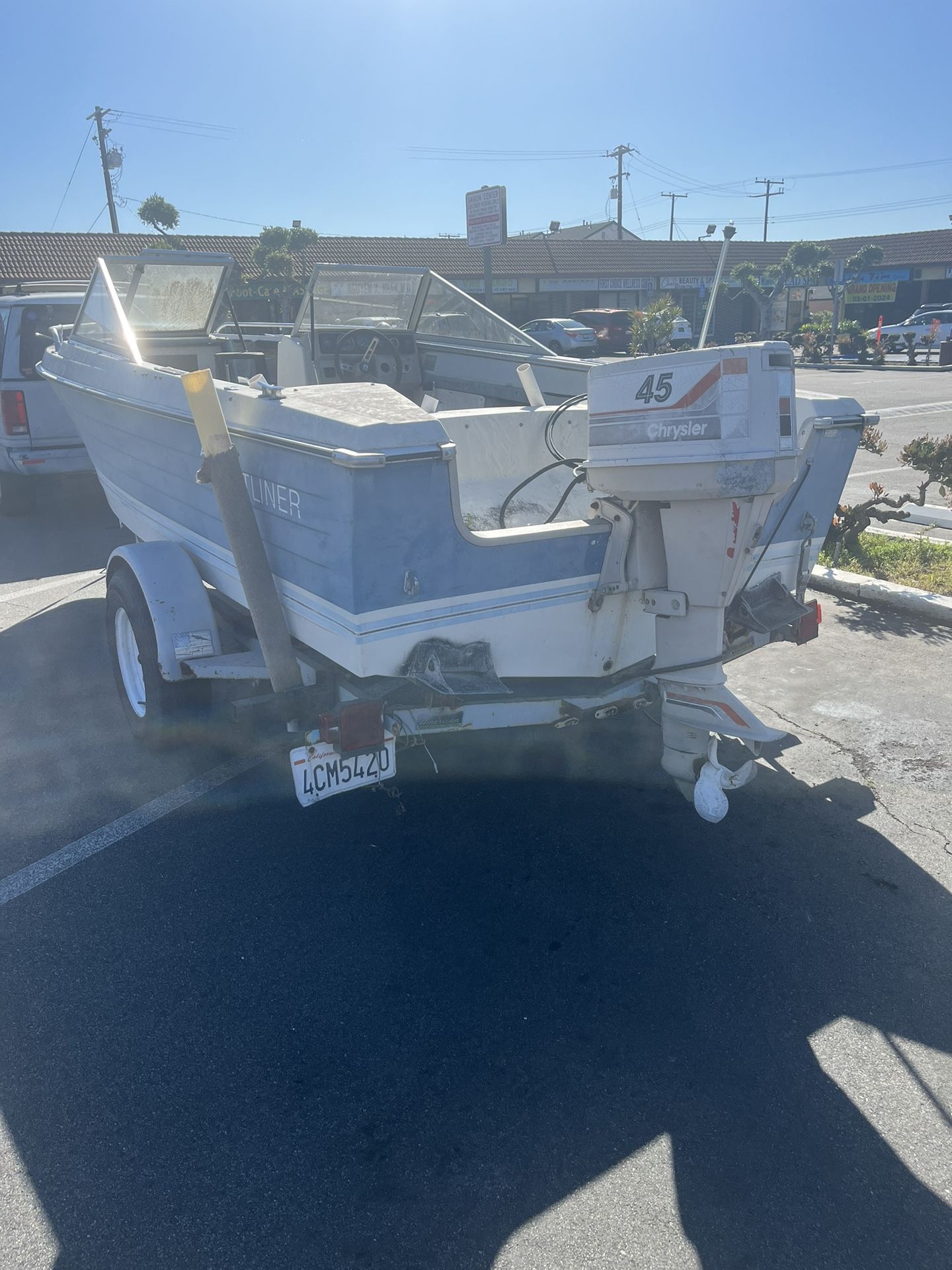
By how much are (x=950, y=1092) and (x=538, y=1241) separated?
3.82 ft

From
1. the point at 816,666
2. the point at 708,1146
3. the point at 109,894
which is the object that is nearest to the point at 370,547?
the point at 109,894

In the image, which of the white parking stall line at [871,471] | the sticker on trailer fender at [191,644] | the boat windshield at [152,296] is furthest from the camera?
the white parking stall line at [871,471]

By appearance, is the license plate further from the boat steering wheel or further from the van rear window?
the van rear window

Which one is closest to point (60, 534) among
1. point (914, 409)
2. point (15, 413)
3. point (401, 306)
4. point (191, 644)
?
point (15, 413)

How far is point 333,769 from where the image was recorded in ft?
10.4

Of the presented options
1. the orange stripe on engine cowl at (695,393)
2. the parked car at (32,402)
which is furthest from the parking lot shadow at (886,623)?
the parked car at (32,402)

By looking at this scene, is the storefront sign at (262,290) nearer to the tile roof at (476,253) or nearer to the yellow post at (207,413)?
the tile roof at (476,253)

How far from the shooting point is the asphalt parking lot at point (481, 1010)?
2184 mm

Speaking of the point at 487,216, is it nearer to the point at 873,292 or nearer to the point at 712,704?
the point at 712,704

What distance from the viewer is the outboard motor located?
2975 millimetres

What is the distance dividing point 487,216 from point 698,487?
19.1 meters

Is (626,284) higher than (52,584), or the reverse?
(626,284)

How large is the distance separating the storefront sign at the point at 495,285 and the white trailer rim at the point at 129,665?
3116 cm

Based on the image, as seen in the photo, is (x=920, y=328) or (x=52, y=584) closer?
(x=52, y=584)
